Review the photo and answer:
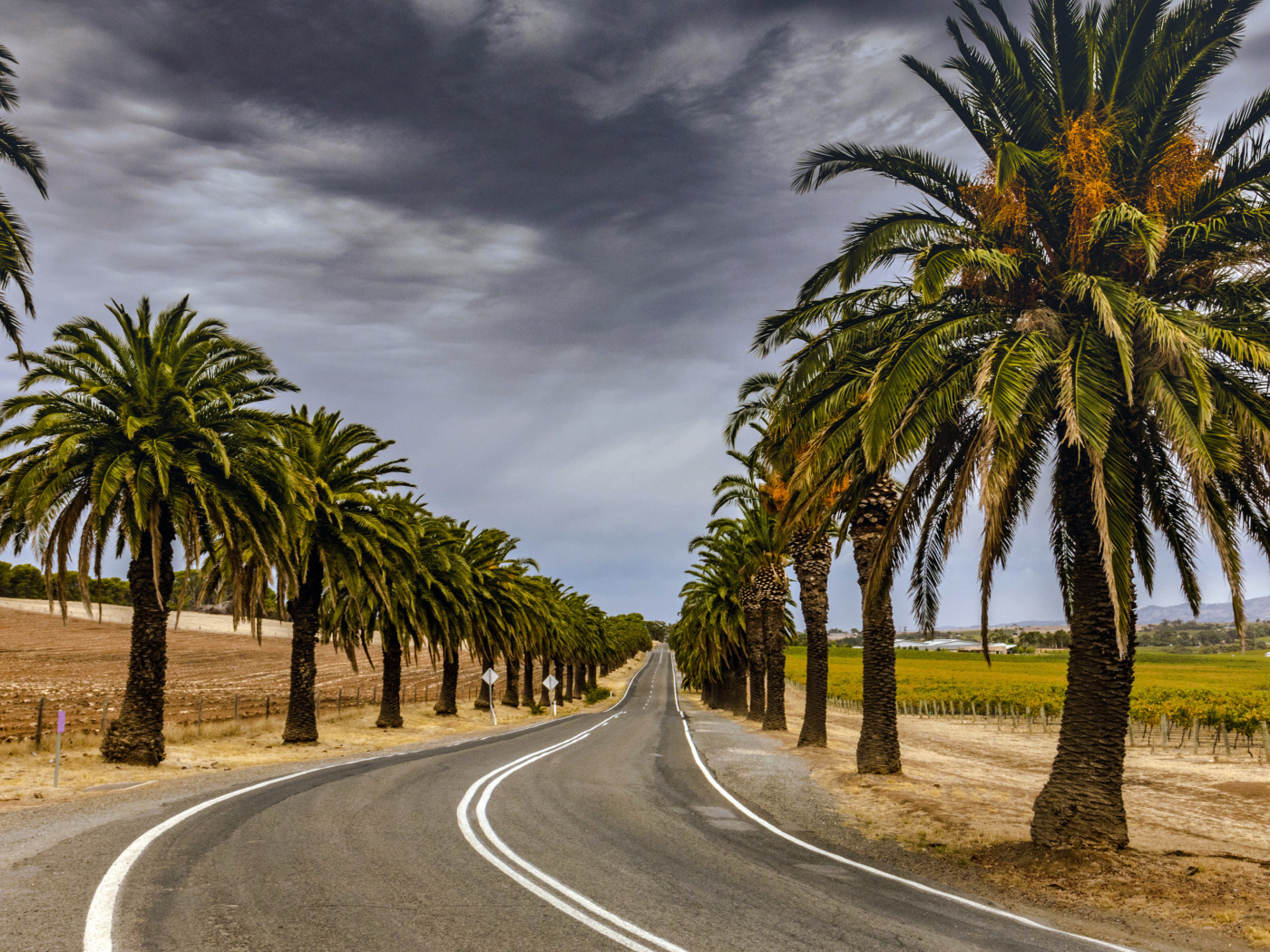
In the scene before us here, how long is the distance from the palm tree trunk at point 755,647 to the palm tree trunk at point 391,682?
17046 mm

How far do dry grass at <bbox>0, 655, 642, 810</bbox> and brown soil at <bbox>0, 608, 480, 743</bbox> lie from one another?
→ 5.57ft

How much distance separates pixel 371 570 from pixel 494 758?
8484 millimetres

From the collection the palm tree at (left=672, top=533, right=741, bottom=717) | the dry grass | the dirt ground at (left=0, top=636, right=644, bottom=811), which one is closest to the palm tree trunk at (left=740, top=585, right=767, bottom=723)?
the palm tree at (left=672, top=533, right=741, bottom=717)

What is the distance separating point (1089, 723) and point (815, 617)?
598 inches

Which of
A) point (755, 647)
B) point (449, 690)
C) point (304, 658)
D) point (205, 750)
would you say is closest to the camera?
point (205, 750)

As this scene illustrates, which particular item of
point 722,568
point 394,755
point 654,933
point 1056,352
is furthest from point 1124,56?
point 722,568

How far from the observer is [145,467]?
16938 mm

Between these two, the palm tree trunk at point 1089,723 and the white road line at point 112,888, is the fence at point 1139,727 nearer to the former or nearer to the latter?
the palm tree trunk at point 1089,723

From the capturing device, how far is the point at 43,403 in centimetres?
1714

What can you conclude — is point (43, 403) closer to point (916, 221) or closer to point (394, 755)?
point (394, 755)

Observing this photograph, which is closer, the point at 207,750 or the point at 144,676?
the point at 144,676

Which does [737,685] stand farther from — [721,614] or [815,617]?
[815,617]

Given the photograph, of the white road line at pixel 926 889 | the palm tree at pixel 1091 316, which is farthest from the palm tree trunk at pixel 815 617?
the palm tree at pixel 1091 316

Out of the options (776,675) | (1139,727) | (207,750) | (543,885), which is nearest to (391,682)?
(207,750)
